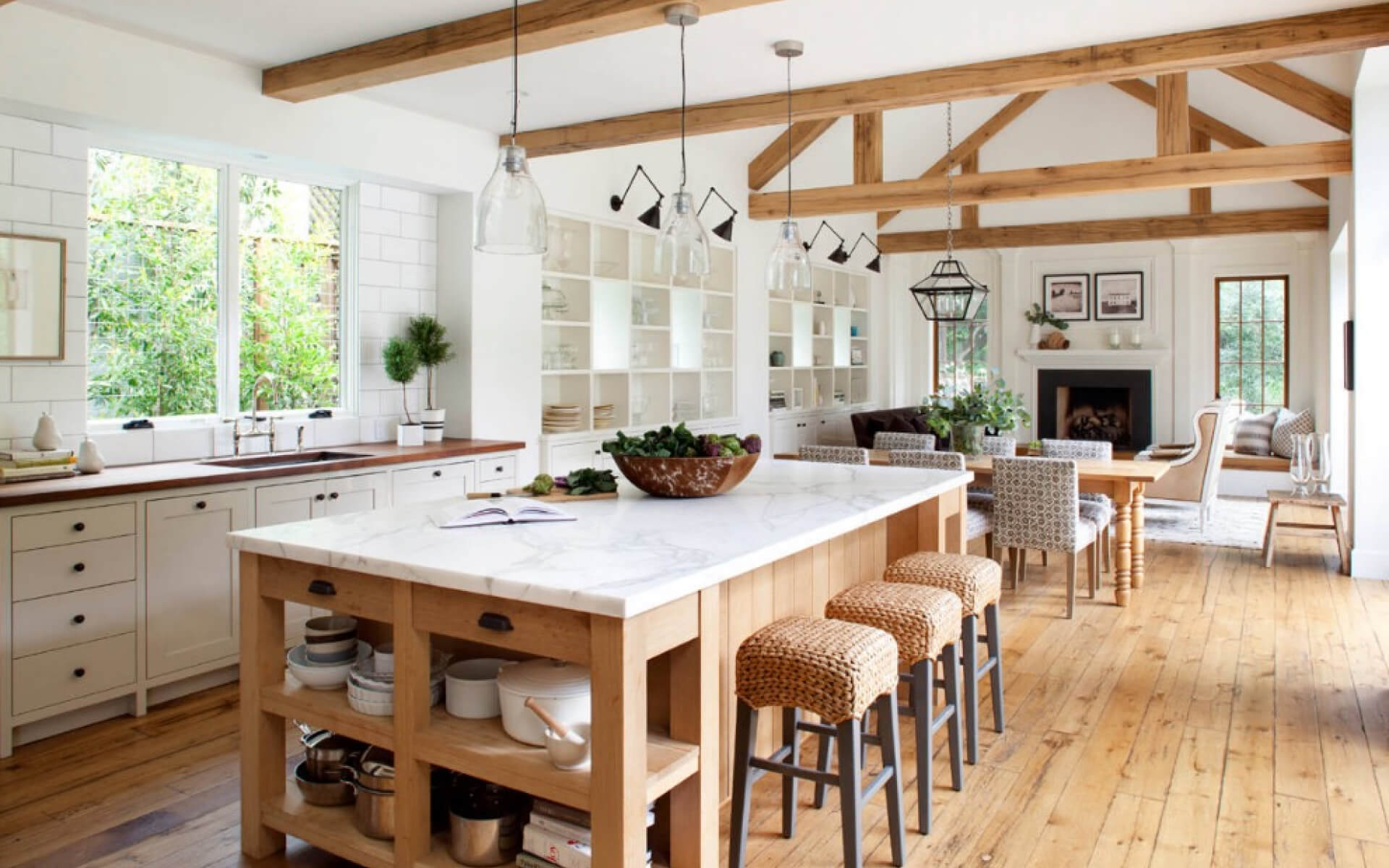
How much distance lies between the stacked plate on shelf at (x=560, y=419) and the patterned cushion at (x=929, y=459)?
201 cm

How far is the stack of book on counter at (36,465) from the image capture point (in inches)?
139

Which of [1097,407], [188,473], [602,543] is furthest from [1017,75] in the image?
[1097,407]

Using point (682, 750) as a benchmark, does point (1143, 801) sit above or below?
below

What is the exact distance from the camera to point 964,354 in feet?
37.3

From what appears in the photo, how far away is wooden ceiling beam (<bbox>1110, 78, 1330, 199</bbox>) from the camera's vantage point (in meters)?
9.12

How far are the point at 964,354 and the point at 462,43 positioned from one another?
8574 millimetres

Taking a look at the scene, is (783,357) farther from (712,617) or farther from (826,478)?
(712,617)

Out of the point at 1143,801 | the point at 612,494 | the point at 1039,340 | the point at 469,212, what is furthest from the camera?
the point at 1039,340

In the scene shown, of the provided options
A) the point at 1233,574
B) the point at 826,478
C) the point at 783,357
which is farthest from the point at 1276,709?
the point at 783,357

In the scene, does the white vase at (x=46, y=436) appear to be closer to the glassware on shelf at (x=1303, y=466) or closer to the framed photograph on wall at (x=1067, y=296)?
the glassware on shelf at (x=1303, y=466)

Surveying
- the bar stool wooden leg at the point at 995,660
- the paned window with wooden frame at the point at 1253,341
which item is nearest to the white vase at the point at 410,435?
the bar stool wooden leg at the point at 995,660

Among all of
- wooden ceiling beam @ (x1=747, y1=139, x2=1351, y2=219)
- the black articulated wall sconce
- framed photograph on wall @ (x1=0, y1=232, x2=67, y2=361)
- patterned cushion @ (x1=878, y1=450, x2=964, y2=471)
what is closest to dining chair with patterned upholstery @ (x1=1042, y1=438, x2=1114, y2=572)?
patterned cushion @ (x1=878, y1=450, x2=964, y2=471)

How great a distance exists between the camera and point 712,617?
2.23m

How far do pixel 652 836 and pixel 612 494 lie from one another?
3.71 feet
